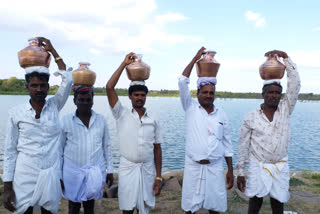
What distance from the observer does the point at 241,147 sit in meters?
3.62

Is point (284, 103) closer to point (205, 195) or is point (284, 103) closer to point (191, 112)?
point (191, 112)

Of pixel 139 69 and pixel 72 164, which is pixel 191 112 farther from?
pixel 72 164

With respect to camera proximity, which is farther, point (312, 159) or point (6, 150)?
point (312, 159)

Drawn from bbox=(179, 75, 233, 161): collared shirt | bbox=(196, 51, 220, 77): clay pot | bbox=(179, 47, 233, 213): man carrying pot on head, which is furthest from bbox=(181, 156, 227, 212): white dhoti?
bbox=(196, 51, 220, 77): clay pot

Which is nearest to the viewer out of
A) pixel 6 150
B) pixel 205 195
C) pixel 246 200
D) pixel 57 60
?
pixel 6 150

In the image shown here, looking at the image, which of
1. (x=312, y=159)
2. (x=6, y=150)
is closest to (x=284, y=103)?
(x=6, y=150)

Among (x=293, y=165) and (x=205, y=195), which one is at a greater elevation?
(x=205, y=195)

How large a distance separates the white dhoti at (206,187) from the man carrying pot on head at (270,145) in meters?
0.35

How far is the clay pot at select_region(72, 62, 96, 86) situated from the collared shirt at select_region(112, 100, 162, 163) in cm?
51

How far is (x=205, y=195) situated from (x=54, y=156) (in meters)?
1.78

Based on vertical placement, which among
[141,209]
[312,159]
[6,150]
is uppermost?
[6,150]

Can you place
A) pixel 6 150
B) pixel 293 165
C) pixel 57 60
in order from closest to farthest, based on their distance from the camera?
pixel 6 150
pixel 57 60
pixel 293 165

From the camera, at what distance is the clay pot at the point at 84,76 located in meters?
3.48

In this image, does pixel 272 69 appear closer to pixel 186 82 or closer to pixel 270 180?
pixel 186 82
